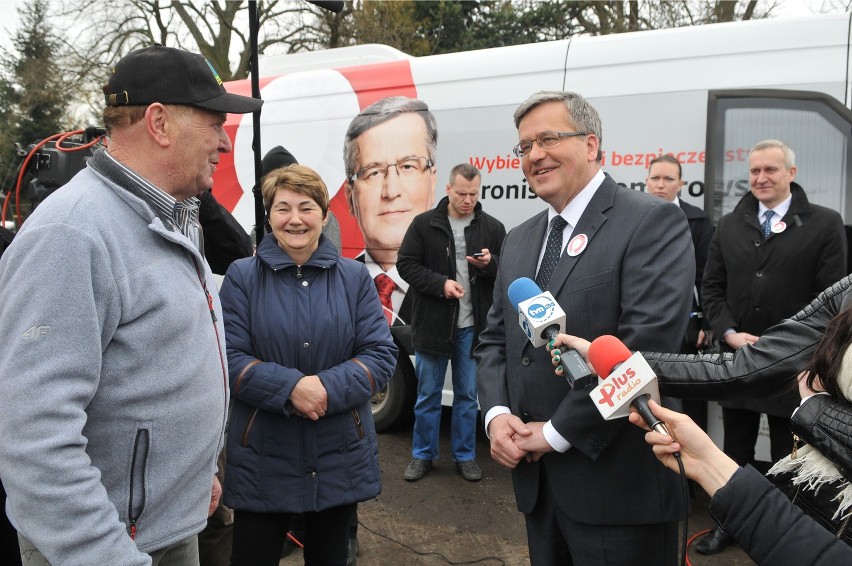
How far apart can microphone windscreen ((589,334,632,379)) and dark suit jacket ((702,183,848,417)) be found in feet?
6.95

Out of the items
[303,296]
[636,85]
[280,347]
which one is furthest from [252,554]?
[636,85]

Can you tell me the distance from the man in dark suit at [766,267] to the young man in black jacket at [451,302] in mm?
1477

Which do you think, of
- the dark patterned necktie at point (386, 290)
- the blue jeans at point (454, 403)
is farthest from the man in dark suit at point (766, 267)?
the dark patterned necktie at point (386, 290)

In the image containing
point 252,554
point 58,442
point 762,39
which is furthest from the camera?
point 762,39

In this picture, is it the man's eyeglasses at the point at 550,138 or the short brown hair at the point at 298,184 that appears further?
the short brown hair at the point at 298,184

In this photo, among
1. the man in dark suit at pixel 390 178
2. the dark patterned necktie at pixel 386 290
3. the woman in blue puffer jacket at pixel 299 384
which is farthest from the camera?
the dark patterned necktie at pixel 386 290

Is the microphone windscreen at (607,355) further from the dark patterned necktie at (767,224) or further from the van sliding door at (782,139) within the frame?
the van sliding door at (782,139)

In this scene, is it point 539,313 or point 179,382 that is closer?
point 179,382

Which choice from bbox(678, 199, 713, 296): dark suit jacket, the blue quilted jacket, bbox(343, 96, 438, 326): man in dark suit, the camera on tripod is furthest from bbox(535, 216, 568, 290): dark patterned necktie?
bbox(343, 96, 438, 326): man in dark suit

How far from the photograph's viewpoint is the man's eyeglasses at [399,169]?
4.96 metres

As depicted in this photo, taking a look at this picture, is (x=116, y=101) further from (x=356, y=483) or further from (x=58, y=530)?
(x=356, y=483)

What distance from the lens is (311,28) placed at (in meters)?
18.7

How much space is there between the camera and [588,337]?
207 centimetres

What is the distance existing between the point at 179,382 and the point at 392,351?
128 cm
